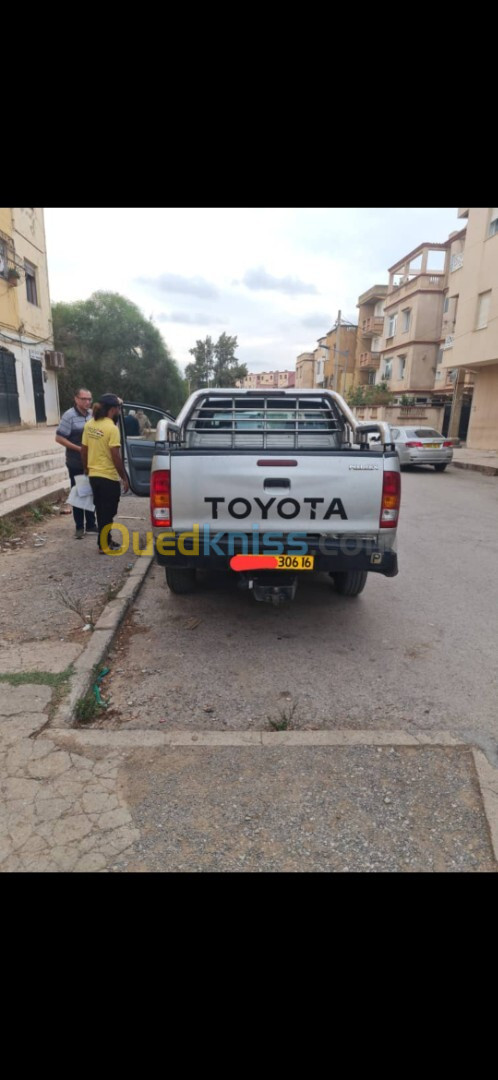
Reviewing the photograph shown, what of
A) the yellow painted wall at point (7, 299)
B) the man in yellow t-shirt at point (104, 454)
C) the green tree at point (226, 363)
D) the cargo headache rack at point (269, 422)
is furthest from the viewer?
the green tree at point (226, 363)

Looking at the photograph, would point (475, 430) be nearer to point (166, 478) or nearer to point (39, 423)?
point (39, 423)

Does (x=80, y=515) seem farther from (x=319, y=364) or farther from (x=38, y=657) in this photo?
(x=319, y=364)

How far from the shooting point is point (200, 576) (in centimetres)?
523

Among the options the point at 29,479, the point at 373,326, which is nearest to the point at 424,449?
the point at 29,479

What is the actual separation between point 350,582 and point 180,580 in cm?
151

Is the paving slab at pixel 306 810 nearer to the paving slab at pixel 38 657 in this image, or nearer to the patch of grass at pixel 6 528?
the paving slab at pixel 38 657

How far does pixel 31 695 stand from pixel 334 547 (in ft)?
6.93

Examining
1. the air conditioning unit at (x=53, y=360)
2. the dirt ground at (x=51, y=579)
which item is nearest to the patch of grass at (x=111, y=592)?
the dirt ground at (x=51, y=579)

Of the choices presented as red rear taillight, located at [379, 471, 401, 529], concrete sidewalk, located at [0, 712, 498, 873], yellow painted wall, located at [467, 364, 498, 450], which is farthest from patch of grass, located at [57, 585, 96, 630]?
yellow painted wall, located at [467, 364, 498, 450]

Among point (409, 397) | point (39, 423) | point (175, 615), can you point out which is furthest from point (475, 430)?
point (175, 615)

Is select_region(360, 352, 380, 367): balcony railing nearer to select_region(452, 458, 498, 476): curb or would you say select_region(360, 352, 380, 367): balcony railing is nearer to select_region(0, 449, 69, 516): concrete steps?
select_region(452, 458, 498, 476): curb

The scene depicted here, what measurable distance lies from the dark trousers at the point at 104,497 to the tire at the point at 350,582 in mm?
2529

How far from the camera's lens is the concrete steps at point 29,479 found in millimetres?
7574

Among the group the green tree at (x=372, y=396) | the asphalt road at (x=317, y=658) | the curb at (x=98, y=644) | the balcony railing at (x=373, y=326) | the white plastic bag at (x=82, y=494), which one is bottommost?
the asphalt road at (x=317, y=658)
